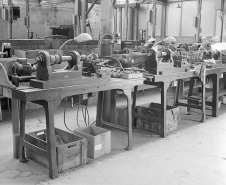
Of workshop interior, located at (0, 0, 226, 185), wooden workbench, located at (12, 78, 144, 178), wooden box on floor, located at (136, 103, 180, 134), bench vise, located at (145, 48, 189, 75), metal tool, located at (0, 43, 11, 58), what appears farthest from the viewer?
wooden box on floor, located at (136, 103, 180, 134)

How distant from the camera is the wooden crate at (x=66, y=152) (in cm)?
246

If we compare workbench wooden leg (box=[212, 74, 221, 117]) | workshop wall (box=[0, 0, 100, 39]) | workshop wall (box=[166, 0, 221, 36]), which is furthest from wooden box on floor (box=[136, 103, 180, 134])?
workshop wall (box=[166, 0, 221, 36])

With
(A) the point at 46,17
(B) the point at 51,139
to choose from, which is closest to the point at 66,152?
(B) the point at 51,139

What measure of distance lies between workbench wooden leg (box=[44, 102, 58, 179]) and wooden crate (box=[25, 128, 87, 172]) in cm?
6

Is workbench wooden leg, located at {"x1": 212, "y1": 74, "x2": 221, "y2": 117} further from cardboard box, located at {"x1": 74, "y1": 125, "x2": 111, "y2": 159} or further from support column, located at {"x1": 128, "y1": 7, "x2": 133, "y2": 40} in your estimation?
support column, located at {"x1": 128, "y1": 7, "x2": 133, "y2": 40}

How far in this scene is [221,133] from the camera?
367 cm

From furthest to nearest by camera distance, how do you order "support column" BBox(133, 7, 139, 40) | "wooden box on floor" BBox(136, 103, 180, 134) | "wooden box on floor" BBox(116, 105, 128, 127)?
1. "support column" BBox(133, 7, 139, 40)
2. "wooden box on floor" BBox(116, 105, 128, 127)
3. "wooden box on floor" BBox(136, 103, 180, 134)

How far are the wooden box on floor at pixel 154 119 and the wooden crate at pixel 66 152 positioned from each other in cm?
117

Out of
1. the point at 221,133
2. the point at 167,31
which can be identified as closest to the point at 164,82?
the point at 221,133

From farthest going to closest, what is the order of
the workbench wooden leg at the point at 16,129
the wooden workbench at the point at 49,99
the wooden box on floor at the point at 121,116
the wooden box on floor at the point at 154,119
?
the wooden box on floor at the point at 121,116 → the wooden box on floor at the point at 154,119 → the workbench wooden leg at the point at 16,129 → the wooden workbench at the point at 49,99

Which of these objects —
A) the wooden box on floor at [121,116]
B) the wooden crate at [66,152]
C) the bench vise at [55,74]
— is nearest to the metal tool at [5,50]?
the bench vise at [55,74]

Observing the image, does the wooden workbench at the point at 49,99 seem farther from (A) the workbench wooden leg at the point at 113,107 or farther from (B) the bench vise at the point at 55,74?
(A) the workbench wooden leg at the point at 113,107

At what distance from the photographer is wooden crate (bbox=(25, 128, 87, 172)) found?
2.46m

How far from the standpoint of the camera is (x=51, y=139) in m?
2.35
